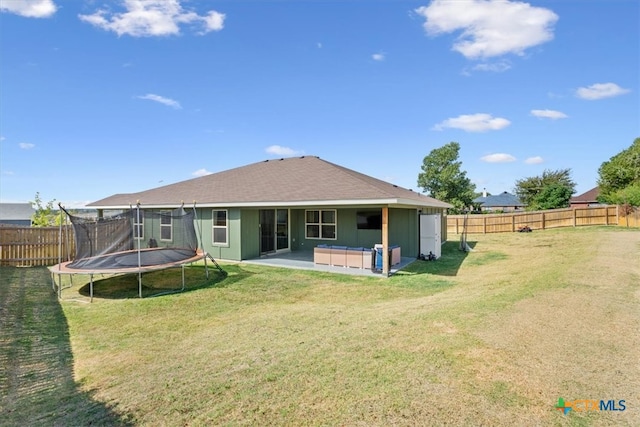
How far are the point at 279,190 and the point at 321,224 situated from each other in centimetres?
269

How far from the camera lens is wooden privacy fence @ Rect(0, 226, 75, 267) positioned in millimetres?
10930

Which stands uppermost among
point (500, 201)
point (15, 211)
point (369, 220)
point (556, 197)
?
point (500, 201)

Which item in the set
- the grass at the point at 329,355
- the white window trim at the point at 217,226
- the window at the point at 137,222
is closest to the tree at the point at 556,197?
the grass at the point at 329,355

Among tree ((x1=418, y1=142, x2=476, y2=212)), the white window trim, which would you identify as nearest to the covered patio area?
the white window trim

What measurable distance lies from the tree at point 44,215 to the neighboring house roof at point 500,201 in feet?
171

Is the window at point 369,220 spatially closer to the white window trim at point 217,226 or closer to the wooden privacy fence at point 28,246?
the white window trim at point 217,226

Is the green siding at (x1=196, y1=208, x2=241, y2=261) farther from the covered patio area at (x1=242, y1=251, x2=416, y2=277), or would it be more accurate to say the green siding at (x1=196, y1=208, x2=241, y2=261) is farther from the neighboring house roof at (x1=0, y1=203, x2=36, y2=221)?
the neighboring house roof at (x1=0, y1=203, x2=36, y2=221)

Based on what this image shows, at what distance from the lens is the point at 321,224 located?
13312 millimetres

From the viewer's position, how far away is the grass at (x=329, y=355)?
8.57 ft

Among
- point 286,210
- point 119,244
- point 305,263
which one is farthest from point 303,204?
point 119,244

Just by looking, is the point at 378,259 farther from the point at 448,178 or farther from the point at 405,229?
the point at 448,178

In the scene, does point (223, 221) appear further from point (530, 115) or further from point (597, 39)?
point (530, 115)

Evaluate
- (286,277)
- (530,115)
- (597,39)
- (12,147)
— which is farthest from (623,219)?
(12,147)

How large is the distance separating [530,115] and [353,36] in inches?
442
